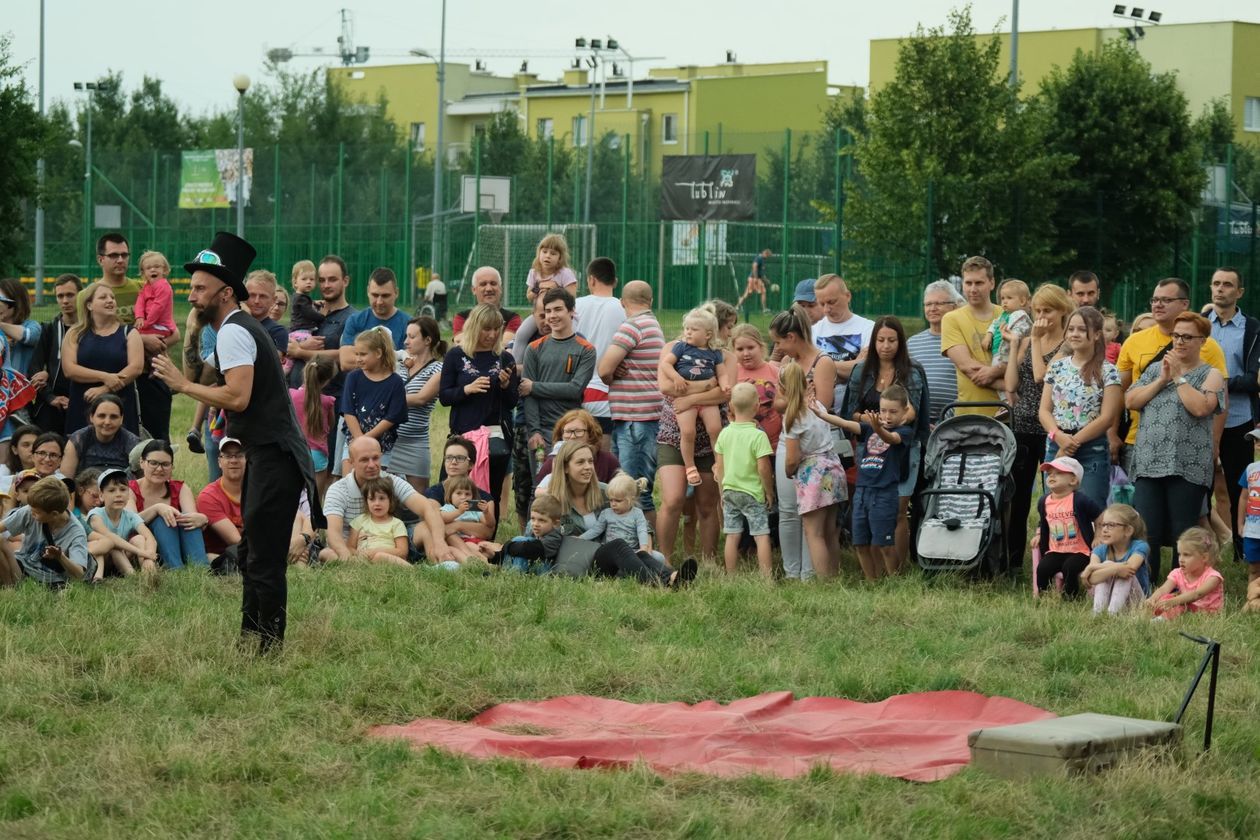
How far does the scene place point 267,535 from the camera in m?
7.93

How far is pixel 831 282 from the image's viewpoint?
11.9 meters

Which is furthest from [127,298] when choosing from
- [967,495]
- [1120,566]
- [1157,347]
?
[1120,566]

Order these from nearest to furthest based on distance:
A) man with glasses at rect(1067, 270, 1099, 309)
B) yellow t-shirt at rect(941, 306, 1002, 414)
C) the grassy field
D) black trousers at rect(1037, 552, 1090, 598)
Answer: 1. the grassy field
2. black trousers at rect(1037, 552, 1090, 598)
3. yellow t-shirt at rect(941, 306, 1002, 414)
4. man with glasses at rect(1067, 270, 1099, 309)

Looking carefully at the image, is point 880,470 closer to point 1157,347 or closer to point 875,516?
point 875,516

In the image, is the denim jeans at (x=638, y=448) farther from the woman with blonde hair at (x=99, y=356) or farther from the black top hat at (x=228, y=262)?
the black top hat at (x=228, y=262)

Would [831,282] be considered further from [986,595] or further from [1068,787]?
[1068,787]

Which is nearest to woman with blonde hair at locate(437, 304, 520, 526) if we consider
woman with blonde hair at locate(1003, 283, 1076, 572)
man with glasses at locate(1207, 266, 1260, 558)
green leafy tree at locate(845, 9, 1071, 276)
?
woman with blonde hair at locate(1003, 283, 1076, 572)

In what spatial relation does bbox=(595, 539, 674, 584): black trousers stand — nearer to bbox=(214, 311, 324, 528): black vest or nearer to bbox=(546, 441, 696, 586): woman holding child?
bbox=(546, 441, 696, 586): woman holding child

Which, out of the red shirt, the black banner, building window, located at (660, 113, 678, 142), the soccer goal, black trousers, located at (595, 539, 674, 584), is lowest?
black trousers, located at (595, 539, 674, 584)

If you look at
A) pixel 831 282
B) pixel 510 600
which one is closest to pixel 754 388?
pixel 831 282

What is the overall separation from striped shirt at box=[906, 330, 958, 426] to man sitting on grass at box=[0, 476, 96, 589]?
5406mm

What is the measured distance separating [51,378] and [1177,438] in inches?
299

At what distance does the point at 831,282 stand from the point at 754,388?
1367mm

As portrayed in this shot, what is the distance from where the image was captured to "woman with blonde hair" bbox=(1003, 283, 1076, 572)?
10.9 m
